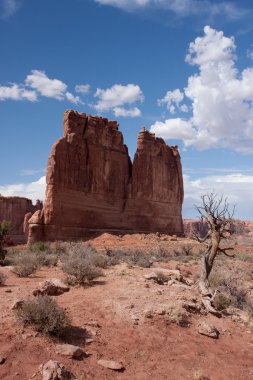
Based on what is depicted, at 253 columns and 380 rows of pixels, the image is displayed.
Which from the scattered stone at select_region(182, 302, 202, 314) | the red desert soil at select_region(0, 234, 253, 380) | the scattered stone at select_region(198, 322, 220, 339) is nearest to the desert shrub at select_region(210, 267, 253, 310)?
the red desert soil at select_region(0, 234, 253, 380)

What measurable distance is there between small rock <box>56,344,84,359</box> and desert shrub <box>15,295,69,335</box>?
0.42 m

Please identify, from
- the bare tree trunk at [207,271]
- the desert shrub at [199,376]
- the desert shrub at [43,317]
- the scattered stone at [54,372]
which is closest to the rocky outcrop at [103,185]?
the bare tree trunk at [207,271]

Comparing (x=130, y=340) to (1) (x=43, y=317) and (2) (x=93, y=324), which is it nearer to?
(2) (x=93, y=324)

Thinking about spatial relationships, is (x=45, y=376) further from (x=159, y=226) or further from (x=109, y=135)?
(x=159, y=226)

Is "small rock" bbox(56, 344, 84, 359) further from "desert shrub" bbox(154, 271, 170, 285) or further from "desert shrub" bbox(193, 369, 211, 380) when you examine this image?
"desert shrub" bbox(154, 271, 170, 285)

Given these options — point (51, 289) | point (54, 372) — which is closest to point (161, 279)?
point (51, 289)

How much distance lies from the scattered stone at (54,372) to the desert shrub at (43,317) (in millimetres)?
1055

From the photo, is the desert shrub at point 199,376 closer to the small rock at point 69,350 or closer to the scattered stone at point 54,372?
the small rock at point 69,350

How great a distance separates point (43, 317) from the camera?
677 cm

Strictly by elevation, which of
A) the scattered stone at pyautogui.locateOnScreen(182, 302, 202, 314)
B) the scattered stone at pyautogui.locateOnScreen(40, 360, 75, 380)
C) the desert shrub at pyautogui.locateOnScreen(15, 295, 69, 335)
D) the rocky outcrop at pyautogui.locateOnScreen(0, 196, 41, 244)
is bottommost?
the scattered stone at pyautogui.locateOnScreen(40, 360, 75, 380)

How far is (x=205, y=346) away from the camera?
7801 millimetres

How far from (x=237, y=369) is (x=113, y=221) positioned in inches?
1312

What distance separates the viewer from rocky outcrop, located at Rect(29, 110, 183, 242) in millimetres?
35312

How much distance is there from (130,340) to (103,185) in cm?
3331
